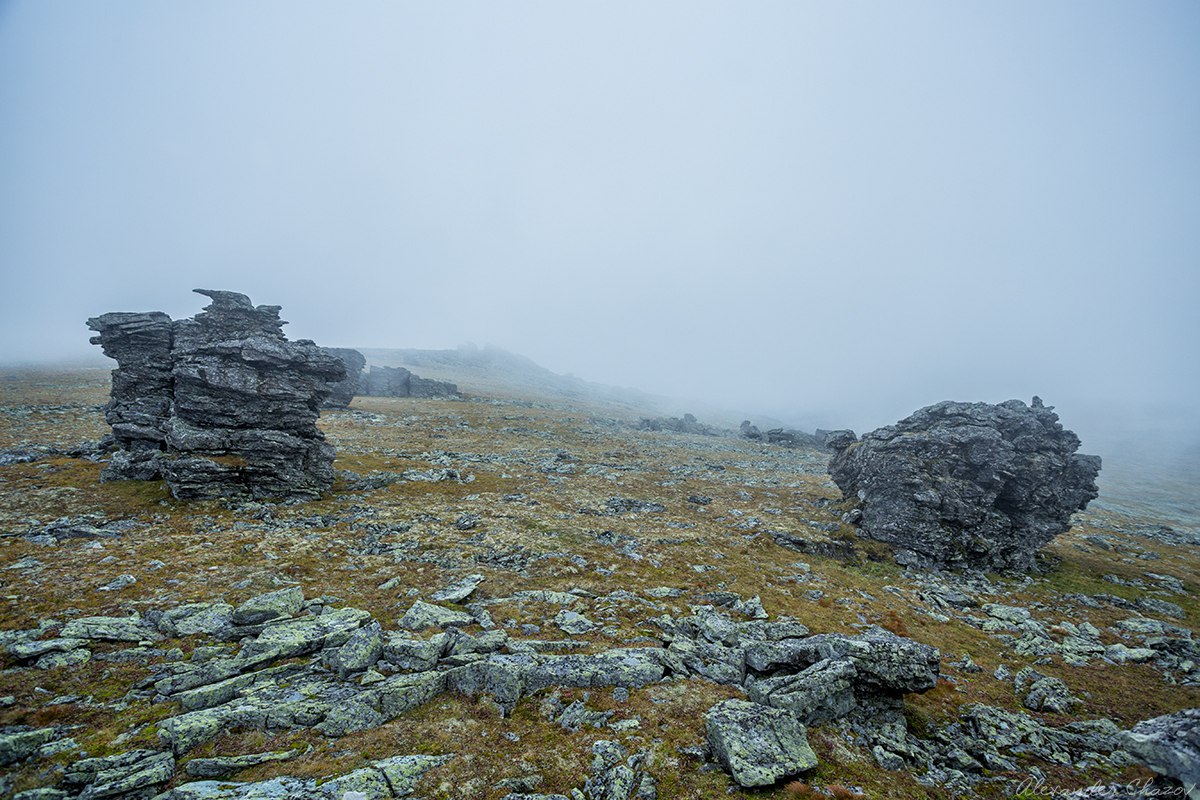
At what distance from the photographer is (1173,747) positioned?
9.08 m

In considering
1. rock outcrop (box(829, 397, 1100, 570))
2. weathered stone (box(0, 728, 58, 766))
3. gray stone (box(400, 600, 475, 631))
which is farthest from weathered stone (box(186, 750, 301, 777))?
rock outcrop (box(829, 397, 1100, 570))

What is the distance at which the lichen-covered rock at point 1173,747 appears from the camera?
884 centimetres

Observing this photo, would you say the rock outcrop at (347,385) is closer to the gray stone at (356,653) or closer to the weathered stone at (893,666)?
the gray stone at (356,653)

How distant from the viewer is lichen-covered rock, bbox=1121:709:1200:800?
8836mm

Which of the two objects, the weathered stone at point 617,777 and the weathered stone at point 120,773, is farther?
the weathered stone at point 617,777

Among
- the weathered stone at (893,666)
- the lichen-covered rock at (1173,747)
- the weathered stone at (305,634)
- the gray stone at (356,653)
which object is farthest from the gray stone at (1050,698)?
the weathered stone at (305,634)

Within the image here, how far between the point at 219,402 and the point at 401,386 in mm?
76015

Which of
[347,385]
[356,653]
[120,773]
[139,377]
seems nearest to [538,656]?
[356,653]

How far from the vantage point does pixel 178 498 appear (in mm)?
27906

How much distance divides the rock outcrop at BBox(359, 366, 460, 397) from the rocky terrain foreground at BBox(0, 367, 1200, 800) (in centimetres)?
6860

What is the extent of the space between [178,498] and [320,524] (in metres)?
9.62

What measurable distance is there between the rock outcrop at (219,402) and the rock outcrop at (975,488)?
43803 mm

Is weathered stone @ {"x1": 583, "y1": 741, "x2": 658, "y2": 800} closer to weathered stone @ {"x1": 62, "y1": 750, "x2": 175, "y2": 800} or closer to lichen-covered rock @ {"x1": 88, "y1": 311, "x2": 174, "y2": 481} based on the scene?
weathered stone @ {"x1": 62, "y1": 750, "x2": 175, "y2": 800}

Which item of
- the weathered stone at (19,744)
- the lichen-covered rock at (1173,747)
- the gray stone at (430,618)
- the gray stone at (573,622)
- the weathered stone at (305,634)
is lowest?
the gray stone at (573,622)
